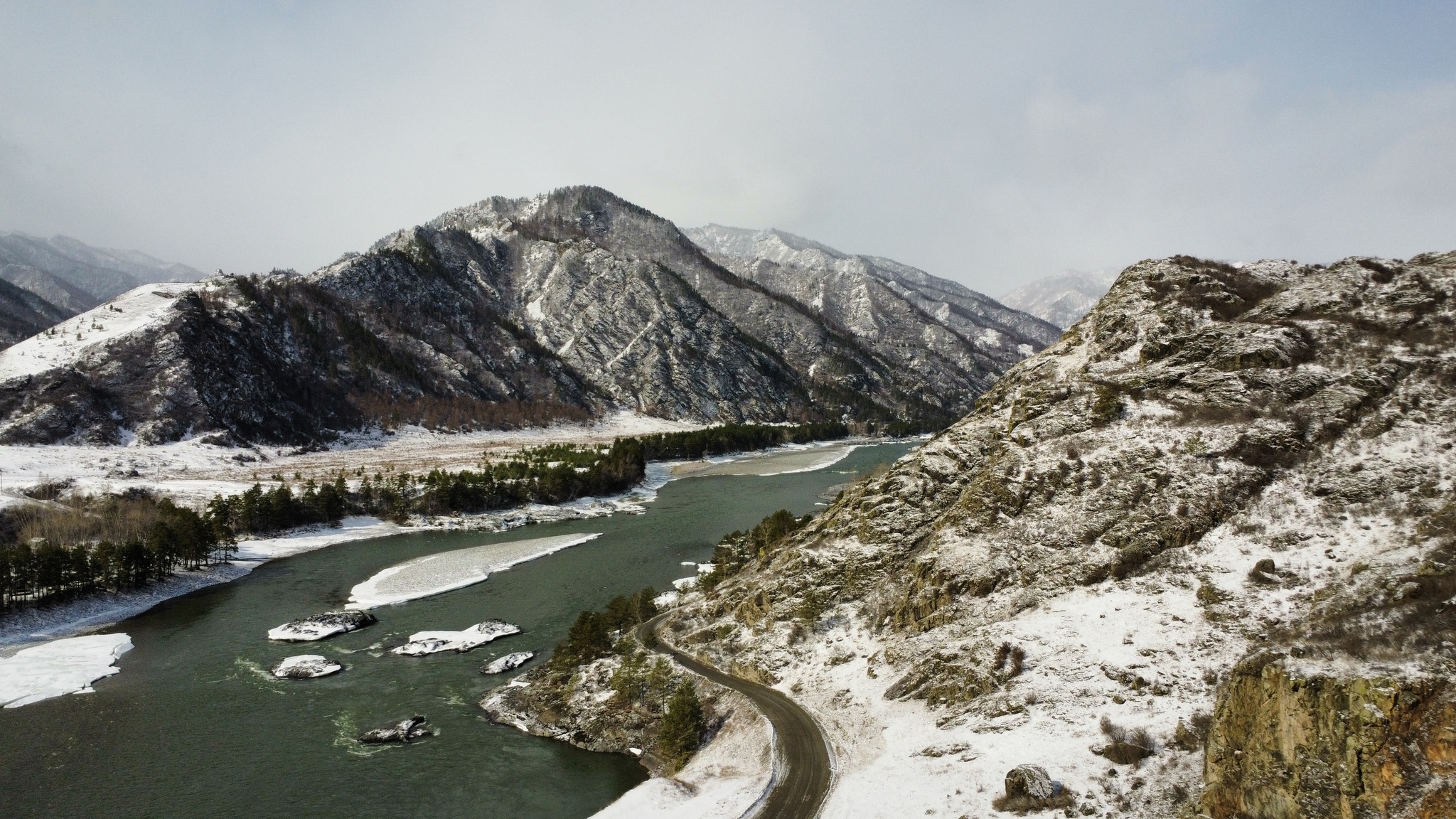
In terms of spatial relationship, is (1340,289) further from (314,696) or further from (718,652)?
(314,696)

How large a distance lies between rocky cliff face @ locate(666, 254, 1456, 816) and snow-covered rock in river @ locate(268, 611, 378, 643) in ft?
95.0

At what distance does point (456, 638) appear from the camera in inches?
2053

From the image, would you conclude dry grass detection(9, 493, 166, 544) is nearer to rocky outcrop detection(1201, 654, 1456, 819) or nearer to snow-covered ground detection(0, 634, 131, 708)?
snow-covered ground detection(0, 634, 131, 708)

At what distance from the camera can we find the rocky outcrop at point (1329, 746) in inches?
679

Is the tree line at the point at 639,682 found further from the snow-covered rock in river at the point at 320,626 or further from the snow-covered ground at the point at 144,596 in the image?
the snow-covered ground at the point at 144,596

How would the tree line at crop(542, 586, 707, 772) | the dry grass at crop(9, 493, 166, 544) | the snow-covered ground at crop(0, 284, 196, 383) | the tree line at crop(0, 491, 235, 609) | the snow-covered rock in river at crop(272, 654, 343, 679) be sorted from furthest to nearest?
1. the snow-covered ground at crop(0, 284, 196, 383)
2. the dry grass at crop(9, 493, 166, 544)
3. the tree line at crop(0, 491, 235, 609)
4. the snow-covered rock in river at crop(272, 654, 343, 679)
5. the tree line at crop(542, 586, 707, 772)

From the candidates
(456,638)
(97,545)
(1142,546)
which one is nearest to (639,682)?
(456,638)

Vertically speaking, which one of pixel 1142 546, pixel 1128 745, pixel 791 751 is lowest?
pixel 791 751

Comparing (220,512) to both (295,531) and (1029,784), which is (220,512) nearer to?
(295,531)

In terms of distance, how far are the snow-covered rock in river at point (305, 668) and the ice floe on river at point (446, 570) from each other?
12795 millimetres

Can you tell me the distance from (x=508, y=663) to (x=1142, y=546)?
130ft

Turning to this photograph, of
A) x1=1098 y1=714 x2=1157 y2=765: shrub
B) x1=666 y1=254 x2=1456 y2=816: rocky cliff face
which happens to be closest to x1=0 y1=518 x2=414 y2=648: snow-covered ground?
x1=666 y1=254 x2=1456 y2=816: rocky cliff face

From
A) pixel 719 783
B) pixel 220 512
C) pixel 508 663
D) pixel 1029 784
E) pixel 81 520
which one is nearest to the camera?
pixel 1029 784

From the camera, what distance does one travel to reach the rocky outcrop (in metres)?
17.2
